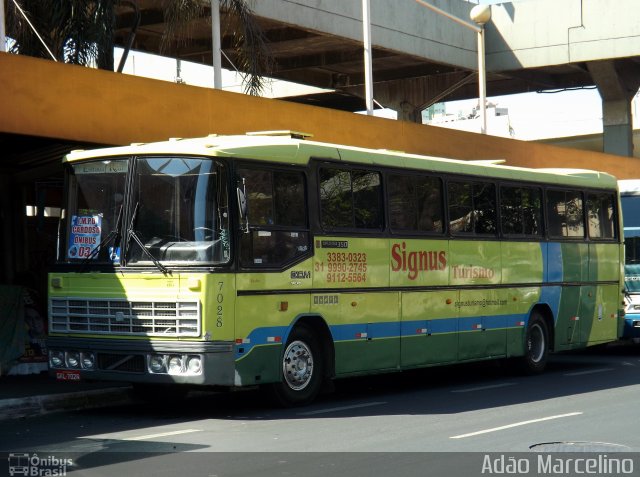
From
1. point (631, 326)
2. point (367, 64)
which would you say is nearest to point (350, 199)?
point (631, 326)

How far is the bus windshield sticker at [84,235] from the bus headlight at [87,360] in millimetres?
1141

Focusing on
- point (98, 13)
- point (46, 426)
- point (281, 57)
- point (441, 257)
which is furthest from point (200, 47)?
point (46, 426)

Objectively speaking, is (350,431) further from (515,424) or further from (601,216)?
(601,216)

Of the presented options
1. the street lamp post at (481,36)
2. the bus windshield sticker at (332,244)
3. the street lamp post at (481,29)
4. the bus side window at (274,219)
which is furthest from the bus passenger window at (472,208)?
the street lamp post at (481,36)

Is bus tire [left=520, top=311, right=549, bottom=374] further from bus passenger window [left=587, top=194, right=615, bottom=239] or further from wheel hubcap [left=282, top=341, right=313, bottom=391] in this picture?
wheel hubcap [left=282, top=341, right=313, bottom=391]

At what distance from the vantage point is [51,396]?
1312 cm

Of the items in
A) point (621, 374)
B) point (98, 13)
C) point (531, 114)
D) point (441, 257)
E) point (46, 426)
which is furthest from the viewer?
point (531, 114)

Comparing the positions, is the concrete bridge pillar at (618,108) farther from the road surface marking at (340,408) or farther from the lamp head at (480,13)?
the road surface marking at (340,408)

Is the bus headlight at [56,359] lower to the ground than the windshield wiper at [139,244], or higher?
lower

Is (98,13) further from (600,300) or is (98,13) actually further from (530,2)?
(530,2)

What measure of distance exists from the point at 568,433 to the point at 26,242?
35.0 ft

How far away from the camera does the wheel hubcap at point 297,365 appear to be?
13078 millimetres

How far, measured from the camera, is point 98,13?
19.7 m

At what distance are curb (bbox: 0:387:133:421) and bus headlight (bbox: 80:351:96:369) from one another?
0.73 m
